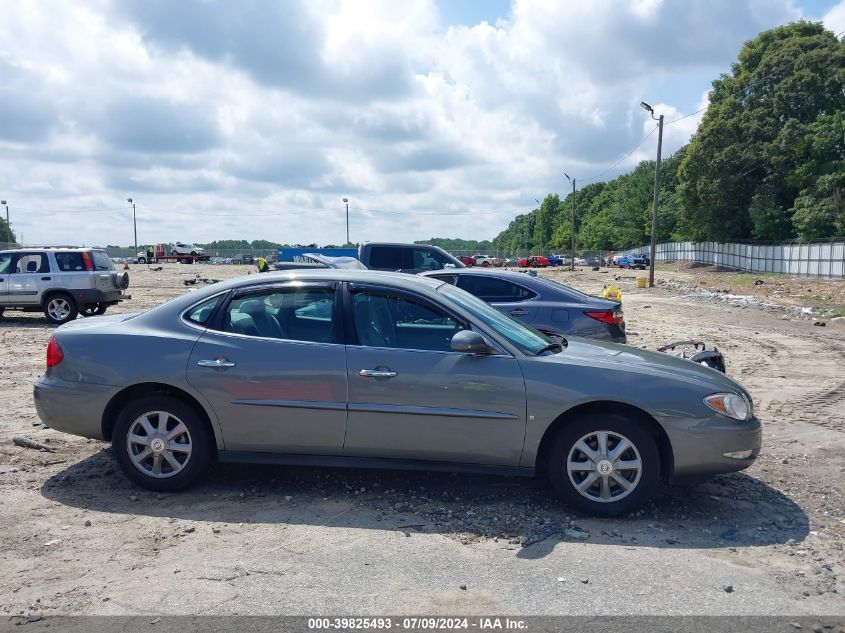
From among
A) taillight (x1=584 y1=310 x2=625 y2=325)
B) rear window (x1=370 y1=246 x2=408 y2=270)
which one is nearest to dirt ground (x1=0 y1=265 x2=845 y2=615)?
taillight (x1=584 y1=310 x2=625 y2=325)

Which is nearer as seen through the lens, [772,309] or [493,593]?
[493,593]

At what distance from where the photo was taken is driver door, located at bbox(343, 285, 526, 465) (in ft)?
15.5

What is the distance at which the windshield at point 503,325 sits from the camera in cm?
500

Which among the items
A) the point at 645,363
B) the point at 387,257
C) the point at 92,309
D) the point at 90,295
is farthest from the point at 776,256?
the point at 645,363

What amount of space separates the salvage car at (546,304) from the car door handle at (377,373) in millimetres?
4042

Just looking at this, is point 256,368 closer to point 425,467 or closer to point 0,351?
point 425,467

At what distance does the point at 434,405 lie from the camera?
475 centimetres

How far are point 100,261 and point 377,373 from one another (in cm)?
1442

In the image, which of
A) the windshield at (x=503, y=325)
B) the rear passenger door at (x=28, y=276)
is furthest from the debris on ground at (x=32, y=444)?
the rear passenger door at (x=28, y=276)

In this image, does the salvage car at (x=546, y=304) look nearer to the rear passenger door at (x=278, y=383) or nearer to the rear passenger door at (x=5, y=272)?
the rear passenger door at (x=278, y=383)

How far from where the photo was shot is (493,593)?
367 cm

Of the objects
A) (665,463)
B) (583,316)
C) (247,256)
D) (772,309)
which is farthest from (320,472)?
(247,256)

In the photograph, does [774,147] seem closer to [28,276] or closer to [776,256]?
[776,256]

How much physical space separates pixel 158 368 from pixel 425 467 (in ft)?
6.60
